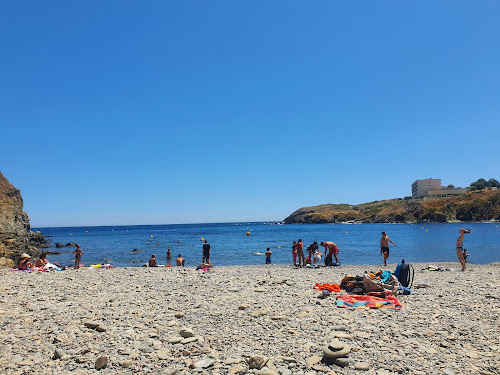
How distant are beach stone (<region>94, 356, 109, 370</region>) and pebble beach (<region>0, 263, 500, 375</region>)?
2 centimetres

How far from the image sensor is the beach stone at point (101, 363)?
21.1 ft

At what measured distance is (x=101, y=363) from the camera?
647 cm

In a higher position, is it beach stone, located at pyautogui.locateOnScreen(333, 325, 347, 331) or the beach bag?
the beach bag

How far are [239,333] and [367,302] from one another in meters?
4.68

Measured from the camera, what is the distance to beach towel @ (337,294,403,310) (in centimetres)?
1033

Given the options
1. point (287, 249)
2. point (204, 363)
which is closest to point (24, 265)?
point (204, 363)

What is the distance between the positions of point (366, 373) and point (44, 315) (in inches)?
343

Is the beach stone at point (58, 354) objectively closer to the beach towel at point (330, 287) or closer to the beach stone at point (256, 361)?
the beach stone at point (256, 361)

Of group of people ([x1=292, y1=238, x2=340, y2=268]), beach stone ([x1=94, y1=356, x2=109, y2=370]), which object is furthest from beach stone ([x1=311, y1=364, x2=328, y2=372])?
group of people ([x1=292, y1=238, x2=340, y2=268])

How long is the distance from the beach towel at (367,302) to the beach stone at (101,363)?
271 inches

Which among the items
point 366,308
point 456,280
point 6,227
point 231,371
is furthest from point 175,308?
point 6,227

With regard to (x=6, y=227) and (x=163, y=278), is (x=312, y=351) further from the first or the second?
(x=6, y=227)

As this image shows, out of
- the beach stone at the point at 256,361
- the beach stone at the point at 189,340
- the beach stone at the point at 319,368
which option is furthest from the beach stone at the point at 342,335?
the beach stone at the point at 189,340

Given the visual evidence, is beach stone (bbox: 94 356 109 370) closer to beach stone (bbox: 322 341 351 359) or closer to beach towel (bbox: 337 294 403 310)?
beach stone (bbox: 322 341 351 359)
